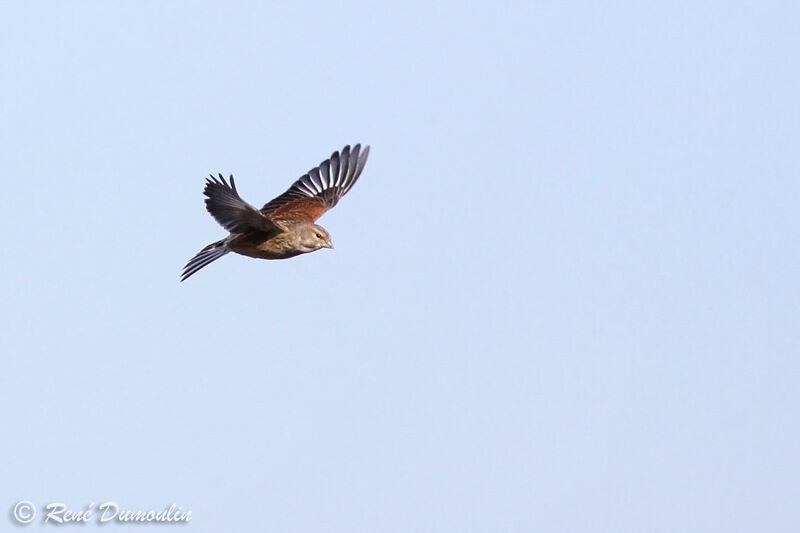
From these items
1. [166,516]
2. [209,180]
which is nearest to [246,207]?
[209,180]

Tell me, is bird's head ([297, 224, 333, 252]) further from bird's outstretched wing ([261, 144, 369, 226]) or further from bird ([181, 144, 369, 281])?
bird's outstretched wing ([261, 144, 369, 226])

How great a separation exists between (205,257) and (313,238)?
1.54 meters

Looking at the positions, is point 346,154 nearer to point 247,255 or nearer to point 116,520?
point 247,255

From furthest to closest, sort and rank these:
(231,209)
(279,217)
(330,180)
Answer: (330,180), (279,217), (231,209)

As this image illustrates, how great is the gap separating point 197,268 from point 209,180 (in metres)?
1.87

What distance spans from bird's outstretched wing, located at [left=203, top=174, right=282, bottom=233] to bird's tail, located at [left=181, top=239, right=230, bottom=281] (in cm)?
52

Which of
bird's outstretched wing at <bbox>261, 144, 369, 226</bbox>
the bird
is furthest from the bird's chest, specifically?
bird's outstretched wing at <bbox>261, 144, 369, 226</bbox>

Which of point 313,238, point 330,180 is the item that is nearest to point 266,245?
point 313,238

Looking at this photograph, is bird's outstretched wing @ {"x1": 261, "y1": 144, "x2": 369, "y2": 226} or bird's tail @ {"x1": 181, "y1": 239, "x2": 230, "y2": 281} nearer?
bird's tail @ {"x1": 181, "y1": 239, "x2": 230, "y2": 281}

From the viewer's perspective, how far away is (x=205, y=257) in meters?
20.9

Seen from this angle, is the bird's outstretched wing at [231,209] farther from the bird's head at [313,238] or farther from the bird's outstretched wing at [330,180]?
the bird's outstretched wing at [330,180]

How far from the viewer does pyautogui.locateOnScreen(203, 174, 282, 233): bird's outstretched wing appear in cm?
1926

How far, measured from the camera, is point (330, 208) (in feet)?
78.6

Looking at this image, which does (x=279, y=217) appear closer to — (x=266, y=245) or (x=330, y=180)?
(x=266, y=245)
